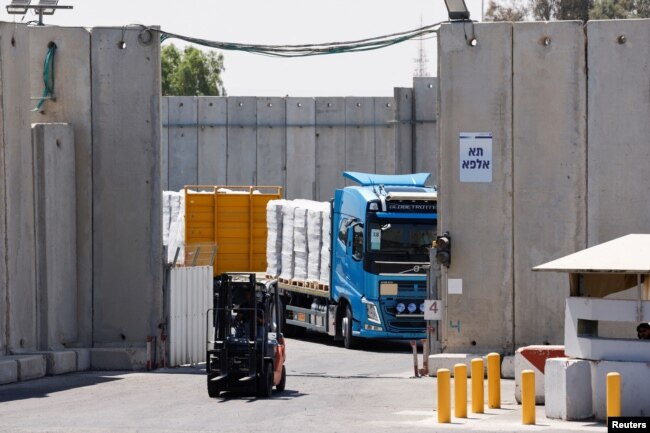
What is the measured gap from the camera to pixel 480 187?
26.8 m

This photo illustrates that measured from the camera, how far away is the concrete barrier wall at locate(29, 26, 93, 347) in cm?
2870

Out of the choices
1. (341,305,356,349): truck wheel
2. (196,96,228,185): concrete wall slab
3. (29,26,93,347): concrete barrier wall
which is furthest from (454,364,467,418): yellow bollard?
(196,96,228,185): concrete wall slab

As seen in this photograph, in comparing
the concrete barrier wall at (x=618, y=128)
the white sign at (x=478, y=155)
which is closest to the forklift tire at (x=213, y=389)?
the white sign at (x=478, y=155)

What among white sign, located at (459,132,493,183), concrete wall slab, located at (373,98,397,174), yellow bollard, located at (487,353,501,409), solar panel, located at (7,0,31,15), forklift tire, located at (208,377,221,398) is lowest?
forklift tire, located at (208,377,221,398)

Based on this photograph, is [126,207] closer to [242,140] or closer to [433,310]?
[433,310]

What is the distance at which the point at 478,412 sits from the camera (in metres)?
20.5

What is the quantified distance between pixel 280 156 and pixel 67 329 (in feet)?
91.8

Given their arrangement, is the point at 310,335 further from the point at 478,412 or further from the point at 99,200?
the point at 478,412

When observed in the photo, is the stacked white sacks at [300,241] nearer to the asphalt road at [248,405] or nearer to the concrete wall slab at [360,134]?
the asphalt road at [248,405]

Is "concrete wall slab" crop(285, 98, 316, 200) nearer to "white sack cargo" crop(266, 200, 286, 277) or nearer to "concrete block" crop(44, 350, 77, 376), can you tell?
"white sack cargo" crop(266, 200, 286, 277)

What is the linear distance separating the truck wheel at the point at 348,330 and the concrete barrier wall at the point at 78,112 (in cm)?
666

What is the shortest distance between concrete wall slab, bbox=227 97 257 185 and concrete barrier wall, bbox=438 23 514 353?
2885cm

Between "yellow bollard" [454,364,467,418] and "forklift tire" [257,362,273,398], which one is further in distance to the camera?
"forklift tire" [257,362,273,398]

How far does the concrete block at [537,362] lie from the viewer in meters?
21.7
